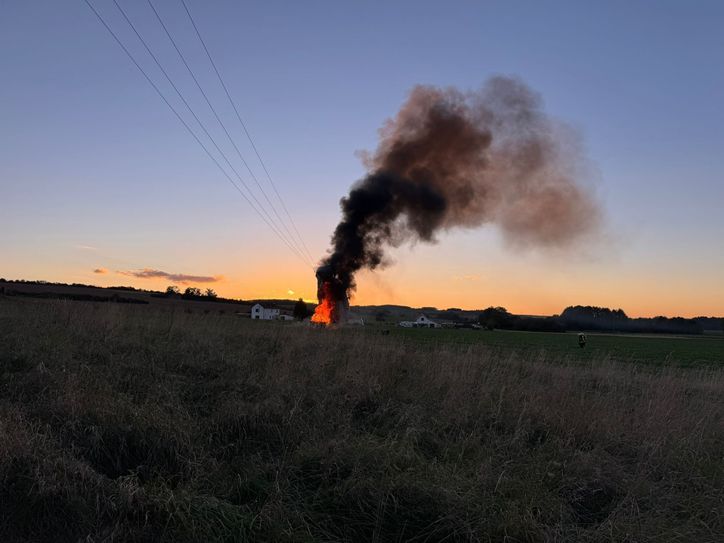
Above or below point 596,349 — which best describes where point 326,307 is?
above

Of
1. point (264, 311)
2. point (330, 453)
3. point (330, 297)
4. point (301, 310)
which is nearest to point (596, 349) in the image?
point (330, 297)

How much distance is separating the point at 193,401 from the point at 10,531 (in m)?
3.41

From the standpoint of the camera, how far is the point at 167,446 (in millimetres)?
4977

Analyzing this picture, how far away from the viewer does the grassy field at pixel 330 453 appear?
384 cm

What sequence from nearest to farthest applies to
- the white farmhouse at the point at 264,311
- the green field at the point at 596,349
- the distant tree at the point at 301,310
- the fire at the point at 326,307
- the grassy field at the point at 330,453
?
the grassy field at the point at 330,453, the green field at the point at 596,349, the fire at the point at 326,307, the distant tree at the point at 301,310, the white farmhouse at the point at 264,311

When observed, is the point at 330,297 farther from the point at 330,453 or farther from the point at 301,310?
the point at 301,310

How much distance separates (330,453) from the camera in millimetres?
5039

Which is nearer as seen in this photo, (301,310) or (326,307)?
(326,307)

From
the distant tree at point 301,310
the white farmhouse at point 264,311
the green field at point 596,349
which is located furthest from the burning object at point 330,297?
the white farmhouse at point 264,311

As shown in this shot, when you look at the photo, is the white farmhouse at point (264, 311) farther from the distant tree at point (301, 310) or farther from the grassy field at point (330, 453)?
the grassy field at point (330, 453)

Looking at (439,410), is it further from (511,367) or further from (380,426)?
(511,367)

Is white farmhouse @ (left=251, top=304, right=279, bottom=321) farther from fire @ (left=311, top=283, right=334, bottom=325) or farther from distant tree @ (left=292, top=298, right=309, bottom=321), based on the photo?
fire @ (left=311, top=283, right=334, bottom=325)

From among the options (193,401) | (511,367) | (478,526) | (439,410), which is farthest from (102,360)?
(511,367)

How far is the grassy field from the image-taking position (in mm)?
3840
